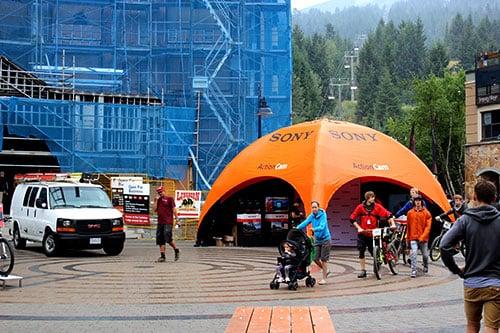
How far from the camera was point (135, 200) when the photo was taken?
2939cm

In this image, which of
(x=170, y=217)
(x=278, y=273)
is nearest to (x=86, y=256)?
(x=170, y=217)

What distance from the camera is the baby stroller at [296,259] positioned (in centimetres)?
1446

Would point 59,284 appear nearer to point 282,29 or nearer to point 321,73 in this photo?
point 282,29

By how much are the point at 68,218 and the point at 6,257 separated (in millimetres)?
6305

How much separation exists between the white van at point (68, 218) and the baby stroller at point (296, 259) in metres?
7.85

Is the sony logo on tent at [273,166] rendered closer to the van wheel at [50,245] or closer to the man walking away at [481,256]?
the van wheel at [50,245]

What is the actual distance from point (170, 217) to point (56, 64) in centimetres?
2047

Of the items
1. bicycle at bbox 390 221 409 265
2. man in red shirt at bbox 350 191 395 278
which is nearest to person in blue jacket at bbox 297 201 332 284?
man in red shirt at bbox 350 191 395 278

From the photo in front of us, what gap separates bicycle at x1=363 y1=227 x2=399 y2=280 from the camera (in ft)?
52.9

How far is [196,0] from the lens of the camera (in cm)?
4072

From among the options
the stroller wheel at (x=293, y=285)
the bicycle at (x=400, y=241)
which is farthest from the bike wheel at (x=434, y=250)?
the stroller wheel at (x=293, y=285)

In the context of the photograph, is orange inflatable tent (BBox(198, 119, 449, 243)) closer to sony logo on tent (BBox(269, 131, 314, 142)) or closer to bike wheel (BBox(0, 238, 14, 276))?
sony logo on tent (BBox(269, 131, 314, 142))

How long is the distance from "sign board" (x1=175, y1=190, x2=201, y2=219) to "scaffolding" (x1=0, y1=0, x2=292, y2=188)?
6.19 m

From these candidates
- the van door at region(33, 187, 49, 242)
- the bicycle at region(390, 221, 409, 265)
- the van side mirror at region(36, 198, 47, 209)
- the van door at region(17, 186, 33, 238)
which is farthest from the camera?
the van door at region(17, 186, 33, 238)
